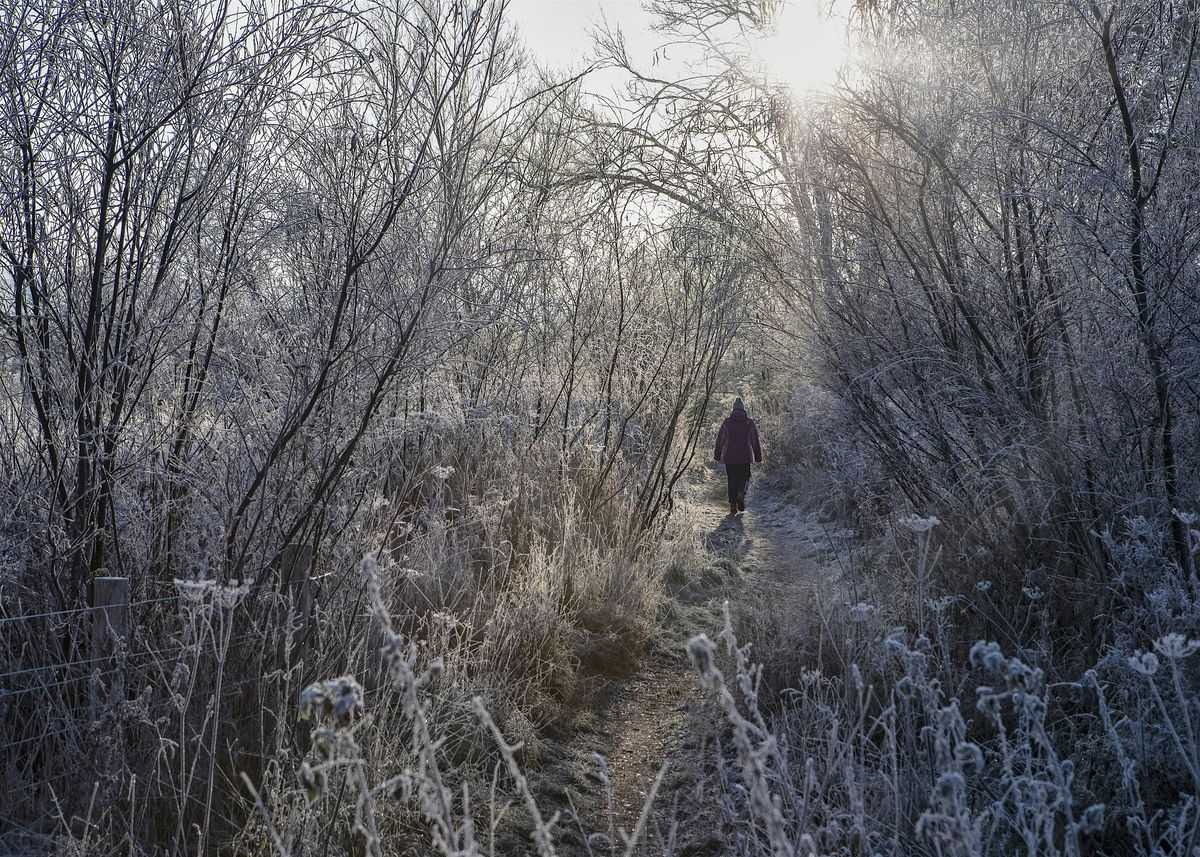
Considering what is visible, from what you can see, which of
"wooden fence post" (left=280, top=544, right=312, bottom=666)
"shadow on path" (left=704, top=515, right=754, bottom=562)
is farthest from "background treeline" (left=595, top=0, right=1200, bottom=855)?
"shadow on path" (left=704, top=515, right=754, bottom=562)

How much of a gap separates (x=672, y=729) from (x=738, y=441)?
740cm

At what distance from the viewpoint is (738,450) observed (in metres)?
12.0

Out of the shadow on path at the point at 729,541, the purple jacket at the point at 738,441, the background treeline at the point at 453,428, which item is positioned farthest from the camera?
the purple jacket at the point at 738,441

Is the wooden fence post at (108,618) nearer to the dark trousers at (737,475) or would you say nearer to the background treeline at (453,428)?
the background treeline at (453,428)

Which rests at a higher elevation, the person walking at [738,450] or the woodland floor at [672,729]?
the person walking at [738,450]

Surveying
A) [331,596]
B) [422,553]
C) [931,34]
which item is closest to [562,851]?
[331,596]

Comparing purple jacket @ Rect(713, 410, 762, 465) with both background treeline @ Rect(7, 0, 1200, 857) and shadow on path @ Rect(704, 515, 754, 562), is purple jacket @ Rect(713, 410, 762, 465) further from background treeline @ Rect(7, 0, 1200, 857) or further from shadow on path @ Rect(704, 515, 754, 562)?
background treeline @ Rect(7, 0, 1200, 857)

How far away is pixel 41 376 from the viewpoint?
3416 millimetres

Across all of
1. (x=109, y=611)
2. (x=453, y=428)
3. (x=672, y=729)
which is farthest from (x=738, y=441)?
(x=109, y=611)

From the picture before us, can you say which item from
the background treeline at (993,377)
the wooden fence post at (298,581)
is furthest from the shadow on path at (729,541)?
the wooden fence post at (298,581)

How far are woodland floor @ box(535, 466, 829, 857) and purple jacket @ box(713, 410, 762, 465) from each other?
7.67 ft

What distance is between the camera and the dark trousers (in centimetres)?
1206

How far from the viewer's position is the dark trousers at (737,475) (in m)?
12.1

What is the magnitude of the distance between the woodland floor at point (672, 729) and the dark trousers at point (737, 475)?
7.61 ft
